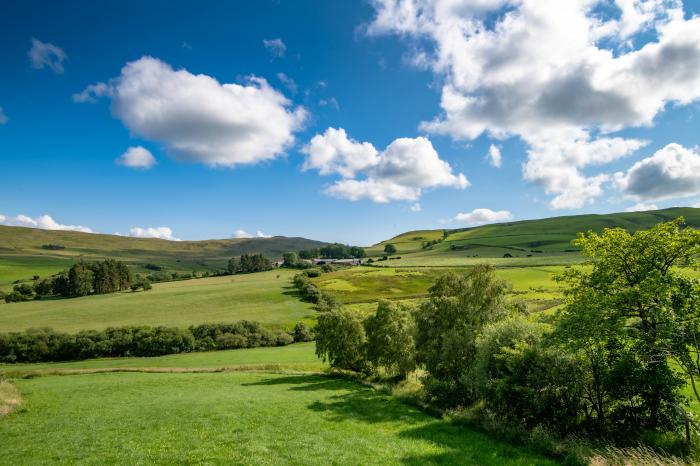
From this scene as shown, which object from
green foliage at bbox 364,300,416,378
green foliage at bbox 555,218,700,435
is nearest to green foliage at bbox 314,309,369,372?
green foliage at bbox 364,300,416,378

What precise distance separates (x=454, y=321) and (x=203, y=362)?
44805 mm

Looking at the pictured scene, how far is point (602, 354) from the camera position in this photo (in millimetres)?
22969

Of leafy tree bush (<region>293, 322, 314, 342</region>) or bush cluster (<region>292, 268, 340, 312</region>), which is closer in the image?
leafy tree bush (<region>293, 322, 314, 342</region>)

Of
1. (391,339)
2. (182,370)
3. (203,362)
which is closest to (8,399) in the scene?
(182,370)

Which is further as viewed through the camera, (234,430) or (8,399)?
(8,399)

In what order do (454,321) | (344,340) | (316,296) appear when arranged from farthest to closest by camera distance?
(316,296), (344,340), (454,321)

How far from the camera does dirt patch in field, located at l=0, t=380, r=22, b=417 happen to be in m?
29.8

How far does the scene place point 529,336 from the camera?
2805cm

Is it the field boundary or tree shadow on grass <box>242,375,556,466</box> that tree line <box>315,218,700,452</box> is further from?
the field boundary

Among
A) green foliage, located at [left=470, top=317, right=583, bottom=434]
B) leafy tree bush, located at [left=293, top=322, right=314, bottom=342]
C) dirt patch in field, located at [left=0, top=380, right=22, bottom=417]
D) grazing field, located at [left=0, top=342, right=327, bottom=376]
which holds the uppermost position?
green foliage, located at [left=470, top=317, right=583, bottom=434]

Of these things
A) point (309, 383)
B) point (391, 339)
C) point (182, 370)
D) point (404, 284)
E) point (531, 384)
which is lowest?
point (182, 370)

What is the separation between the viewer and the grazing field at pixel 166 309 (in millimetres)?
94500

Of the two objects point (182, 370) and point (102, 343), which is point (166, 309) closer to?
point (102, 343)

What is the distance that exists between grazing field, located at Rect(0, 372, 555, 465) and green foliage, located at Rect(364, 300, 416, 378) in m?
7.72
